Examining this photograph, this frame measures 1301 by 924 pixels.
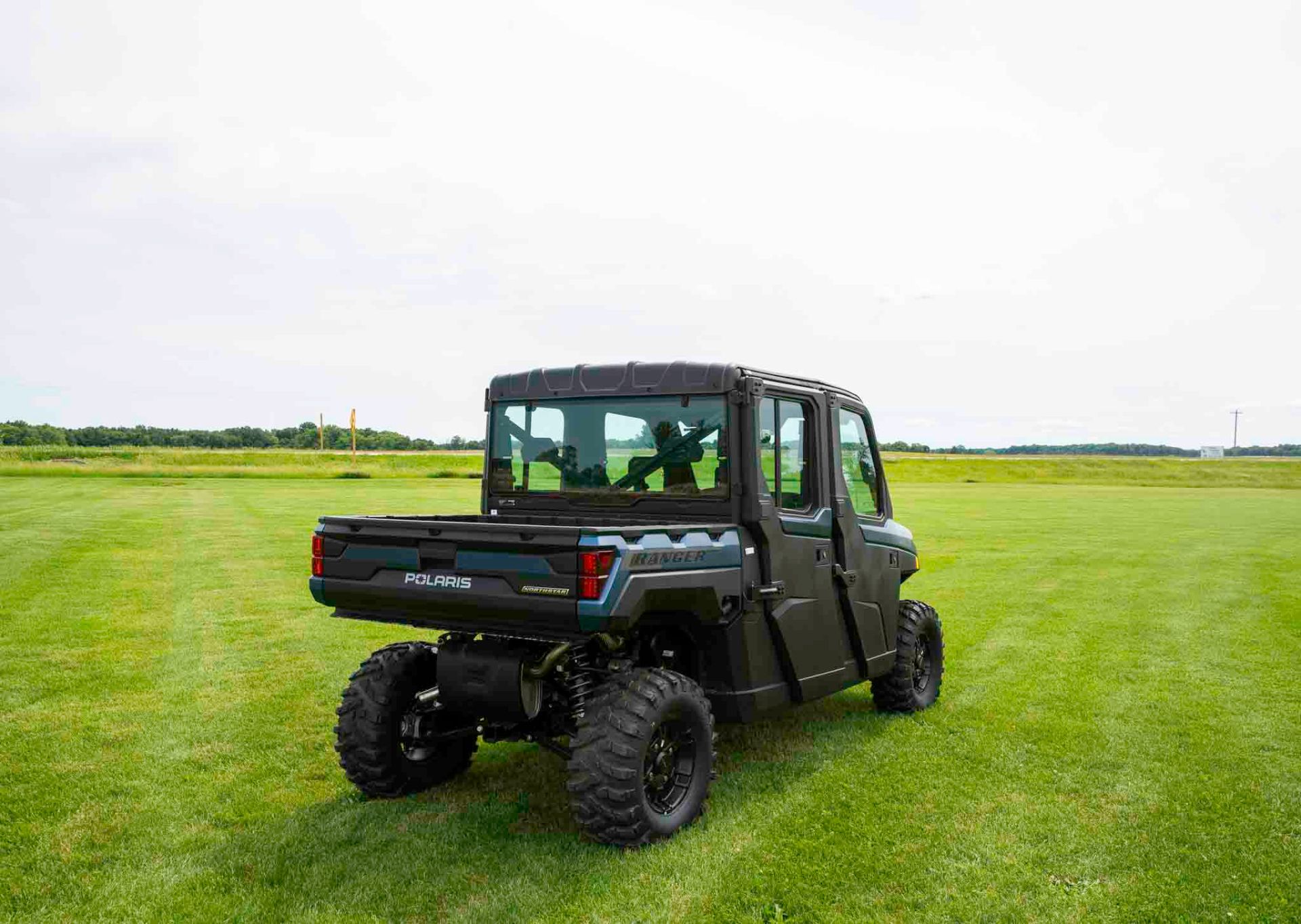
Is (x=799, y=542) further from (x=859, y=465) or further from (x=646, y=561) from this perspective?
(x=646, y=561)

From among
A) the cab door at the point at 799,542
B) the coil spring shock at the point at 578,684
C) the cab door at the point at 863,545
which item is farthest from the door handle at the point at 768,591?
the coil spring shock at the point at 578,684

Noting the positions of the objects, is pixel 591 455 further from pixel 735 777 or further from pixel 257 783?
pixel 257 783

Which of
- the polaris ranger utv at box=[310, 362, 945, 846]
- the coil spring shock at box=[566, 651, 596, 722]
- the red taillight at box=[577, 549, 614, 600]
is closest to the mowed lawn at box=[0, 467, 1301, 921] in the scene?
the polaris ranger utv at box=[310, 362, 945, 846]

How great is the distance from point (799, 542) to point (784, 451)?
1.87ft

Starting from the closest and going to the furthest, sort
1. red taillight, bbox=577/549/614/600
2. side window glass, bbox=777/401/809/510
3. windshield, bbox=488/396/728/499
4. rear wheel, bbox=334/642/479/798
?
red taillight, bbox=577/549/614/600, rear wheel, bbox=334/642/479/798, windshield, bbox=488/396/728/499, side window glass, bbox=777/401/809/510

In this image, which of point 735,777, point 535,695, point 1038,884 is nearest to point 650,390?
point 535,695

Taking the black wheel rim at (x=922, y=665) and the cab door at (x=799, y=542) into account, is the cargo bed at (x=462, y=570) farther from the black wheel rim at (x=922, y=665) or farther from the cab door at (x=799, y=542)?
the black wheel rim at (x=922, y=665)

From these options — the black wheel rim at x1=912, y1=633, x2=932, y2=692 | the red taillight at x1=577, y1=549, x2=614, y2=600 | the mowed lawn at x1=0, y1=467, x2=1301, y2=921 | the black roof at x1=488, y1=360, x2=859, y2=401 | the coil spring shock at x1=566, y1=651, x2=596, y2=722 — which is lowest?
the mowed lawn at x1=0, y1=467, x2=1301, y2=921

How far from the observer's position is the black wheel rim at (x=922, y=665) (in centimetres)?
808

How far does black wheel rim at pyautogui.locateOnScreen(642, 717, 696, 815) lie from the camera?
5.29m

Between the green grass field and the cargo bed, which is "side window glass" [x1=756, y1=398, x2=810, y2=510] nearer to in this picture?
the cargo bed

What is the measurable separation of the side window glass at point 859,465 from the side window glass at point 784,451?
1.54 feet

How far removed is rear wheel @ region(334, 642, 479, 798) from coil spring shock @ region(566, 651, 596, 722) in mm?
732

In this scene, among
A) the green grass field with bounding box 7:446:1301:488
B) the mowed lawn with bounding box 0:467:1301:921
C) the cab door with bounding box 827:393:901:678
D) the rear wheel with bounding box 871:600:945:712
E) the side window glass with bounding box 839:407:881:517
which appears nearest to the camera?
the mowed lawn with bounding box 0:467:1301:921
